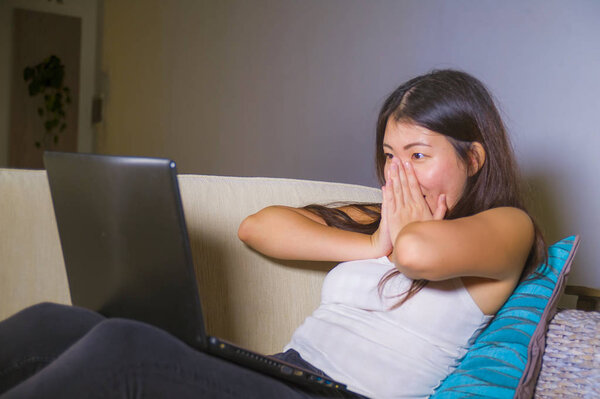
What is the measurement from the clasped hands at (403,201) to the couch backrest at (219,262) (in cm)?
40

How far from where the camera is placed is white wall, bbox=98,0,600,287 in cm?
154

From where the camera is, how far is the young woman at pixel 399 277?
2.59 feet

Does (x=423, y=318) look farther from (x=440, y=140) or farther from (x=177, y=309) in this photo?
(x=177, y=309)

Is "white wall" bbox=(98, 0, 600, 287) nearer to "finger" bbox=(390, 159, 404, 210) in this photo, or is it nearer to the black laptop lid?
"finger" bbox=(390, 159, 404, 210)

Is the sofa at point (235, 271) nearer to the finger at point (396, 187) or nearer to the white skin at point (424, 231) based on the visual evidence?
the white skin at point (424, 231)

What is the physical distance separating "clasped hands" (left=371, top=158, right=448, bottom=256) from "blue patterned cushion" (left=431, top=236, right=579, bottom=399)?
23cm

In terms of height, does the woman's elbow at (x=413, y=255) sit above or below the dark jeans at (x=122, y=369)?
above

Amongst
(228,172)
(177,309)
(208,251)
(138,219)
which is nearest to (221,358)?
(177,309)

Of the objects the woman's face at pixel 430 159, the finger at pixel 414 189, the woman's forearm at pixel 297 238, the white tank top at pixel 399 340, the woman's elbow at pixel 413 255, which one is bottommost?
the white tank top at pixel 399 340

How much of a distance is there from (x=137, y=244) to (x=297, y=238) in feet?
1.82

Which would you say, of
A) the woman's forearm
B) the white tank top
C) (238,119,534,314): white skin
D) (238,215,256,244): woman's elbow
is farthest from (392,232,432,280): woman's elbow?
(238,215,256,244): woman's elbow

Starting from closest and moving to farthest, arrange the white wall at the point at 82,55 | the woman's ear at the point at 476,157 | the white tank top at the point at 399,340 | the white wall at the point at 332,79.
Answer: the white tank top at the point at 399,340, the woman's ear at the point at 476,157, the white wall at the point at 332,79, the white wall at the point at 82,55

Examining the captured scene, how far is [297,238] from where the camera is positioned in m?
1.31

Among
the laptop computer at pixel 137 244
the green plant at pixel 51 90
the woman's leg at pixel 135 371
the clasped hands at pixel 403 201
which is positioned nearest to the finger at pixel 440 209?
the clasped hands at pixel 403 201
